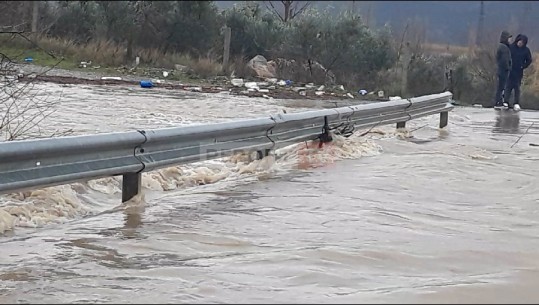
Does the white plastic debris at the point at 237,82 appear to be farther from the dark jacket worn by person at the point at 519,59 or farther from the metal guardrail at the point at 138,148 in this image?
the metal guardrail at the point at 138,148

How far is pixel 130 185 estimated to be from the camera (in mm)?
8062

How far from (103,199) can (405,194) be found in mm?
2863

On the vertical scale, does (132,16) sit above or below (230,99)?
above

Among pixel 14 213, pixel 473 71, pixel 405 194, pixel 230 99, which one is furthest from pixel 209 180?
pixel 473 71

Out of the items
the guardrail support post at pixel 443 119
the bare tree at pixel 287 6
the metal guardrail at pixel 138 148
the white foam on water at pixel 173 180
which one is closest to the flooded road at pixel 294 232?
the white foam on water at pixel 173 180

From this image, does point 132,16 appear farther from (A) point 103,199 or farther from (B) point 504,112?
(A) point 103,199

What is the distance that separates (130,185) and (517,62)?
15.7 m

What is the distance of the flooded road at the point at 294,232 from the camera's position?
5113 mm

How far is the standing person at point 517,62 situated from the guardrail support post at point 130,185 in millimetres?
15195

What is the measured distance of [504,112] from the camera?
809 inches

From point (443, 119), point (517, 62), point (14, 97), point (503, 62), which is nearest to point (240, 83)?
point (503, 62)

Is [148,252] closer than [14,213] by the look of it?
Yes

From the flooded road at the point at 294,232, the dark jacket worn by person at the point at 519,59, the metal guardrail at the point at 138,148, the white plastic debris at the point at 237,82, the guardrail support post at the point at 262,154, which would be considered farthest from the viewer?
the white plastic debris at the point at 237,82

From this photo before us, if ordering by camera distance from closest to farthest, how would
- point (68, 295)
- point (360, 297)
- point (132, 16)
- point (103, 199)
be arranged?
point (360, 297) < point (68, 295) < point (103, 199) < point (132, 16)
